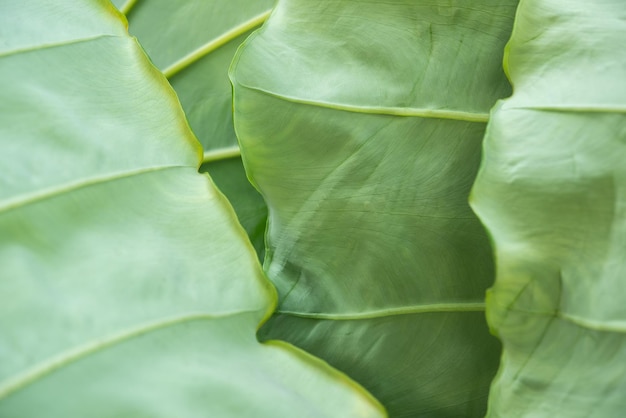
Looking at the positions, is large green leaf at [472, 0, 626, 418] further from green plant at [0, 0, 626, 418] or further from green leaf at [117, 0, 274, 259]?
green leaf at [117, 0, 274, 259]

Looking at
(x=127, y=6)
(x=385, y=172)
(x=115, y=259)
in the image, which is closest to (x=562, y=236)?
(x=385, y=172)

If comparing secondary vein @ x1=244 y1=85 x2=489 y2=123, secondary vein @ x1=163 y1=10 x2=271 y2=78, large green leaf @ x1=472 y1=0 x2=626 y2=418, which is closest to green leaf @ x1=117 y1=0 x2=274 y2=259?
secondary vein @ x1=163 y1=10 x2=271 y2=78

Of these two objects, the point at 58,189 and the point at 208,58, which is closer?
the point at 58,189

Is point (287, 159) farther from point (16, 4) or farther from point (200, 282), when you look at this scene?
point (16, 4)

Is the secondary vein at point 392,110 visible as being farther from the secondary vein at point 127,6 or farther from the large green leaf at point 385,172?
the secondary vein at point 127,6

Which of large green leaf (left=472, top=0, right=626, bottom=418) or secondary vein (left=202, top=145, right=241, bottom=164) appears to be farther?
secondary vein (left=202, top=145, right=241, bottom=164)

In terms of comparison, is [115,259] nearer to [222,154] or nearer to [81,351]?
[81,351]

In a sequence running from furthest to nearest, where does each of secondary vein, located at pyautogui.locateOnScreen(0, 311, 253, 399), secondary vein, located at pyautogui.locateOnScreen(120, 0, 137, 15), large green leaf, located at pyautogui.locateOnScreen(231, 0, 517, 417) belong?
secondary vein, located at pyautogui.locateOnScreen(120, 0, 137, 15), large green leaf, located at pyautogui.locateOnScreen(231, 0, 517, 417), secondary vein, located at pyautogui.locateOnScreen(0, 311, 253, 399)
